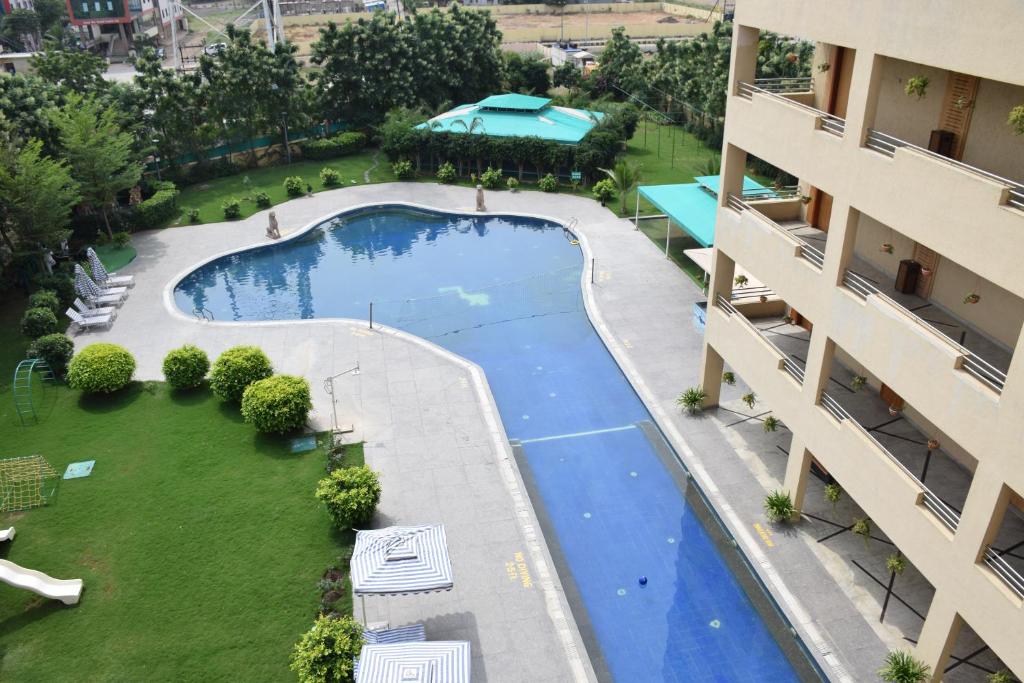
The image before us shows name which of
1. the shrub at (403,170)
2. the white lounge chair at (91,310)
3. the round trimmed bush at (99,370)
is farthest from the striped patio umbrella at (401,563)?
the shrub at (403,170)

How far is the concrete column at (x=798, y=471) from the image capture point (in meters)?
17.5

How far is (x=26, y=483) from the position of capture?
20.0m

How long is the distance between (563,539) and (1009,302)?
1067 centimetres

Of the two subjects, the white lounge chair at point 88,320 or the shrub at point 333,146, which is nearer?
the white lounge chair at point 88,320

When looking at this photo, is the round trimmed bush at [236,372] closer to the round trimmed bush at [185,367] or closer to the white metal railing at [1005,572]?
the round trimmed bush at [185,367]

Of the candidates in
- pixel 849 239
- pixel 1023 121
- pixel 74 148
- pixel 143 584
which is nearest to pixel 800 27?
pixel 849 239

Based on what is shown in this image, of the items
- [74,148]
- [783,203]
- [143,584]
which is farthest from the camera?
[74,148]

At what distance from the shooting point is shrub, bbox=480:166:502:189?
1693 inches

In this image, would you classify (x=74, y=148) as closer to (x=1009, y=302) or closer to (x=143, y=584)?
(x=143, y=584)

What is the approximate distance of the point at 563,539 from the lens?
18531 mm

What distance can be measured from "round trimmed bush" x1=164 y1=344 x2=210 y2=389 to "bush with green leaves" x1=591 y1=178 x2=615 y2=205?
76.8 feet

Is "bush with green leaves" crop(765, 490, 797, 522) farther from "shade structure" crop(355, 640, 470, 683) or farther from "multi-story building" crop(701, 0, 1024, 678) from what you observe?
"shade structure" crop(355, 640, 470, 683)

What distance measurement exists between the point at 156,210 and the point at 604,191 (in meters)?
23.0

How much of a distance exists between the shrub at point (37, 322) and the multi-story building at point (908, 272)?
23.1 m
